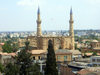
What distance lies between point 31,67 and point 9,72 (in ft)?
6.19

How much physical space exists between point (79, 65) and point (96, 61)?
13.9ft

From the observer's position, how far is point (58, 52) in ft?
138

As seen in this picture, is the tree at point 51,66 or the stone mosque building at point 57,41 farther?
the stone mosque building at point 57,41

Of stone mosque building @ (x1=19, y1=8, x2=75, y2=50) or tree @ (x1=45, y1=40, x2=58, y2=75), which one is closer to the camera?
tree @ (x1=45, y1=40, x2=58, y2=75)

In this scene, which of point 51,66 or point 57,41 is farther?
point 57,41

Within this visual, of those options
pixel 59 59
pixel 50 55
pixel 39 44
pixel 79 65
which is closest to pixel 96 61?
pixel 79 65

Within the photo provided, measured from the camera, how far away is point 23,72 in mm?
25250

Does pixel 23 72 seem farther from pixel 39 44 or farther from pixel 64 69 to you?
pixel 39 44

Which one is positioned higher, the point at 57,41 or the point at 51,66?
the point at 57,41

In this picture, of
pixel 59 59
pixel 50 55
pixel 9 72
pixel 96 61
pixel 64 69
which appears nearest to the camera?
pixel 9 72

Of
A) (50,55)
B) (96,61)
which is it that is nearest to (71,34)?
(96,61)

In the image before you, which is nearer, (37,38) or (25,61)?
(25,61)

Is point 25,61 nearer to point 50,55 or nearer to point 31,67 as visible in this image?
point 31,67

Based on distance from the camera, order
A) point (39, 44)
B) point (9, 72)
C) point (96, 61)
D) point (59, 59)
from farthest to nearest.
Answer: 1. point (39, 44)
2. point (59, 59)
3. point (96, 61)
4. point (9, 72)
